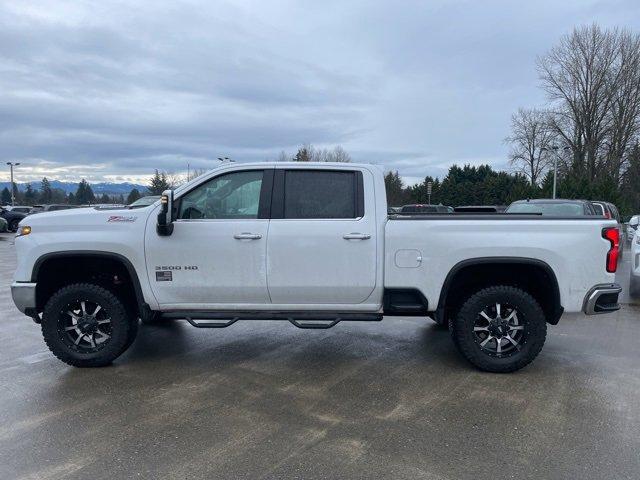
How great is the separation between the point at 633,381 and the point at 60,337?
18.2 feet

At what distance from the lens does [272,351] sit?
18.5 feet

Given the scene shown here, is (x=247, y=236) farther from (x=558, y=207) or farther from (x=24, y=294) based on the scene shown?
(x=558, y=207)

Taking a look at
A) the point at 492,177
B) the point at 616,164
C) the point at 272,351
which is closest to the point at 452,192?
the point at 492,177

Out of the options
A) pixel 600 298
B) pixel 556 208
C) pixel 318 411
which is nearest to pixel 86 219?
pixel 318 411

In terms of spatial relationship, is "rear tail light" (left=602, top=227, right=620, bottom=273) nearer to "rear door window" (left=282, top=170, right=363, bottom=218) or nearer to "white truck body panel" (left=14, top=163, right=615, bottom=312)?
"white truck body panel" (left=14, top=163, right=615, bottom=312)

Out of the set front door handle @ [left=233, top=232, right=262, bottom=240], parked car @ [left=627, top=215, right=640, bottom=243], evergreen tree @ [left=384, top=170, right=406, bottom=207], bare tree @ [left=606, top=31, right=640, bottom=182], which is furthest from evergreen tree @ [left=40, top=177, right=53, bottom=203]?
front door handle @ [left=233, top=232, right=262, bottom=240]

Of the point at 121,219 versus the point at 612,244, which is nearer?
the point at 612,244

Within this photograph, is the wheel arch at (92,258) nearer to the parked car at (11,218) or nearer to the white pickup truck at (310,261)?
the white pickup truck at (310,261)

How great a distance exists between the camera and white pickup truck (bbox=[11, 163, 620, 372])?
4723 mm

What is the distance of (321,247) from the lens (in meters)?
4.78

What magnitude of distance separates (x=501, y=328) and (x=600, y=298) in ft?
3.13

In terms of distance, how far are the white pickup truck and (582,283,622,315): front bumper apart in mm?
12

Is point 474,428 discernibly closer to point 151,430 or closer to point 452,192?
point 151,430

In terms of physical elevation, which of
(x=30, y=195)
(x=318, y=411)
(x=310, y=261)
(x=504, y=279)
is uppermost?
(x=30, y=195)
